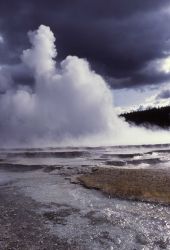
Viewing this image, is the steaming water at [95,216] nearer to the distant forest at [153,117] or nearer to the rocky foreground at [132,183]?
the rocky foreground at [132,183]

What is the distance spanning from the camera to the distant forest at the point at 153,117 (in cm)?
11841

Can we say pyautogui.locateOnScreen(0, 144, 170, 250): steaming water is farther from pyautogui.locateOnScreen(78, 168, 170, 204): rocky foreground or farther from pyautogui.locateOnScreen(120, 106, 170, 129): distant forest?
pyautogui.locateOnScreen(120, 106, 170, 129): distant forest

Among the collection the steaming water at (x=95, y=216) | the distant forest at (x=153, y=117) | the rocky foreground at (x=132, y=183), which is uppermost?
the distant forest at (x=153, y=117)

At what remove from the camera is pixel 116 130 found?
3145 inches

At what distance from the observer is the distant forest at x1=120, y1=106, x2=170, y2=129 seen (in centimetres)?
11841

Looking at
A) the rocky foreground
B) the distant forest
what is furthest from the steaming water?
the distant forest

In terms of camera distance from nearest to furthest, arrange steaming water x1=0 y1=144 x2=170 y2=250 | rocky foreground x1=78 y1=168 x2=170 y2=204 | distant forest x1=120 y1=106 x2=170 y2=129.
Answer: steaming water x1=0 y1=144 x2=170 y2=250
rocky foreground x1=78 y1=168 x2=170 y2=204
distant forest x1=120 y1=106 x2=170 y2=129

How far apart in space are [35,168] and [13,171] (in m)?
1.61

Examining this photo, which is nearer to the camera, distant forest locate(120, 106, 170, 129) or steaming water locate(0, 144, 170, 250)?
steaming water locate(0, 144, 170, 250)

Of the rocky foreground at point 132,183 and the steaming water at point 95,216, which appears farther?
the rocky foreground at point 132,183

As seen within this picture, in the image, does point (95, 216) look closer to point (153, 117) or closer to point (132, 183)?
point (132, 183)

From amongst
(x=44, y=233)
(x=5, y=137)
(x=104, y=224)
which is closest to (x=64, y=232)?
(x=44, y=233)

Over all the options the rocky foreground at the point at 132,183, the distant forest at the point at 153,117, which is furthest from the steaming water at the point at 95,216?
the distant forest at the point at 153,117

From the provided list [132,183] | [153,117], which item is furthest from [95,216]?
→ [153,117]
